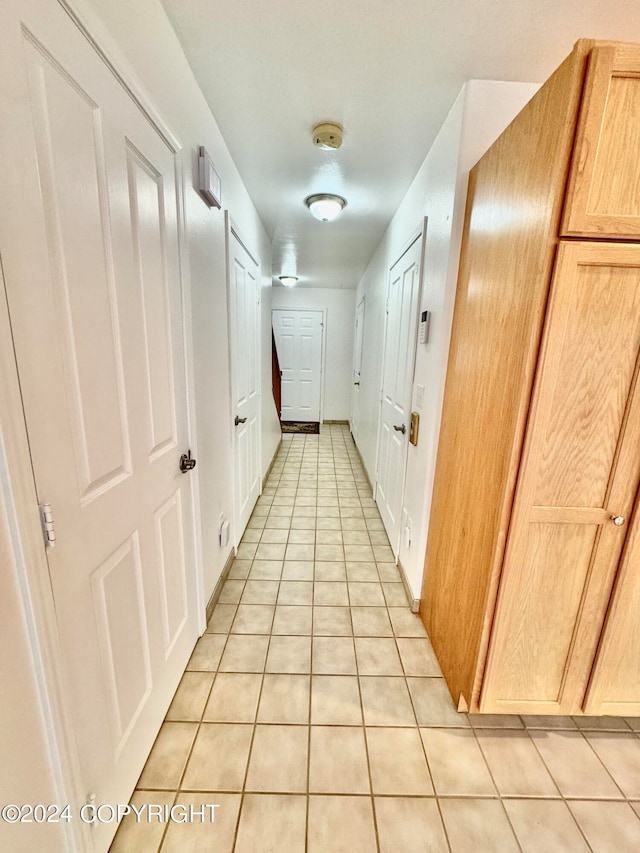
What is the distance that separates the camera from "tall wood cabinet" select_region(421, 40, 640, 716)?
0.90m

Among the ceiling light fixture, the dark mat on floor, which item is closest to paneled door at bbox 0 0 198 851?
the ceiling light fixture

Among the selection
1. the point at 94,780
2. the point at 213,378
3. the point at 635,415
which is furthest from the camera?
the point at 213,378

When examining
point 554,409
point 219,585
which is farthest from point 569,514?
point 219,585

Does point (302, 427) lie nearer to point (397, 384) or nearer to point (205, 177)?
point (397, 384)

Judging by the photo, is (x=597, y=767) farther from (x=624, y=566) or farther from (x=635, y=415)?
(x=635, y=415)

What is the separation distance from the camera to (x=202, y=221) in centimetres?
150

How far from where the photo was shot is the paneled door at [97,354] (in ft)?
2.11

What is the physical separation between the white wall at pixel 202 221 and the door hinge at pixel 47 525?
0.79 metres

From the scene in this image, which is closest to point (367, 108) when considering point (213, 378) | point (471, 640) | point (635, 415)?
point (213, 378)

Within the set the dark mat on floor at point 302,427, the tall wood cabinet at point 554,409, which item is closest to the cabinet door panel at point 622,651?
the tall wood cabinet at point 554,409

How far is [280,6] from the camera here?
3.47 feet

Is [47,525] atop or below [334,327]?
below

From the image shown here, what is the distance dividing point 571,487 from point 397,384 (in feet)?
4.70

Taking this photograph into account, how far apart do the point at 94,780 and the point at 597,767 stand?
156 centimetres
